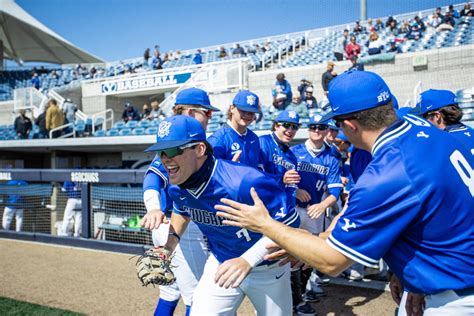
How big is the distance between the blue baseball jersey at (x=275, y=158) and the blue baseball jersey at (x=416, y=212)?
2.46 meters

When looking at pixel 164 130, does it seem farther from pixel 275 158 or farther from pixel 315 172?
pixel 315 172

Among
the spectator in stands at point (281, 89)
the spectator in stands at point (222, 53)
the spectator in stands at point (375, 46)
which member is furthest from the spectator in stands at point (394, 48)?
the spectator in stands at point (222, 53)

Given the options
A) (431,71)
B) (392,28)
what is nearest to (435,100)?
(431,71)

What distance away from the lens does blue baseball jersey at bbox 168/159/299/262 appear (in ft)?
7.84

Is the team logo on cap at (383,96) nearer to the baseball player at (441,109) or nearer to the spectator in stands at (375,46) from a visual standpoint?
the baseball player at (441,109)

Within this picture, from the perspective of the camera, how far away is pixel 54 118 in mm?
14844

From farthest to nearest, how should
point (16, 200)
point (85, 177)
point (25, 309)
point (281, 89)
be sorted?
point (281, 89)
point (16, 200)
point (85, 177)
point (25, 309)

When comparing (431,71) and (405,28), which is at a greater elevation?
(405,28)

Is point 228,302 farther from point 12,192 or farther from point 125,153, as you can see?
point 125,153

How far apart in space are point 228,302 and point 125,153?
13.3m

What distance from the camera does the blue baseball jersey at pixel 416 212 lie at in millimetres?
1528

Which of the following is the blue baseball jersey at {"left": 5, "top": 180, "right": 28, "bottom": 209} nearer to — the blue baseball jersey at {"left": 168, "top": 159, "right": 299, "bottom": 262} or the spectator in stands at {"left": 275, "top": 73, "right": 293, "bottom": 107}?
the blue baseball jersey at {"left": 168, "top": 159, "right": 299, "bottom": 262}

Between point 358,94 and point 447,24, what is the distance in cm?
1405

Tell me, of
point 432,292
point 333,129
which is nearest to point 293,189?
point 333,129
